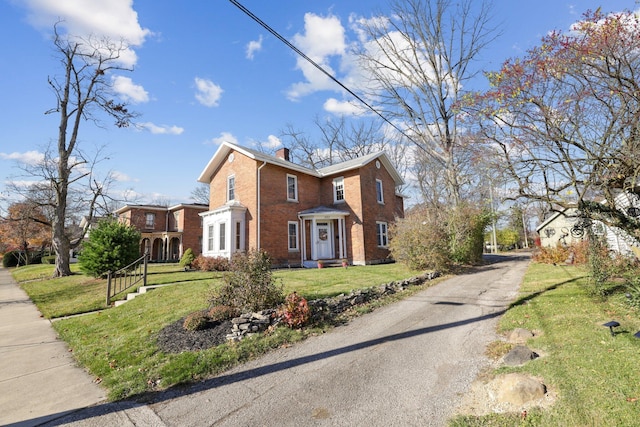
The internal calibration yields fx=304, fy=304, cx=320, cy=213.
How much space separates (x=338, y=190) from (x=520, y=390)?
17057 mm

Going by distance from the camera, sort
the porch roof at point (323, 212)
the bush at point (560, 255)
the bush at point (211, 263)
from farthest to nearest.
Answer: the porch roof at point (323, 212) → the bush at point (211, 263) → the bush at point (560, 255)

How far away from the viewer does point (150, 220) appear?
33844 millimetres

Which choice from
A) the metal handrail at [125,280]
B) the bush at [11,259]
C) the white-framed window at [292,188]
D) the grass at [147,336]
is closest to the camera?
the grass at [147,336]

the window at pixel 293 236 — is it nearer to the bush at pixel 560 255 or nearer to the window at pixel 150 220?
the bush at pixel 560 255

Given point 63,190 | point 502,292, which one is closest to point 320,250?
point 502,292

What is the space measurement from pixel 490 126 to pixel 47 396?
32.7ft

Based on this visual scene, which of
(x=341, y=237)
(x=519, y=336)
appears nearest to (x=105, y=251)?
(x=341, y=237)

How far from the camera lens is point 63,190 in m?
19.3

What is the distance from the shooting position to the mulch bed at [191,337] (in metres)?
5.61

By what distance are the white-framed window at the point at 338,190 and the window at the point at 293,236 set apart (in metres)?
3.28

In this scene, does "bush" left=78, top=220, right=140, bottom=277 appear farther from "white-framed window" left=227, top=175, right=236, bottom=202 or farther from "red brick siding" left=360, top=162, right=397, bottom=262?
"red brick siding" left=360, top=162, right=397, bottom=262

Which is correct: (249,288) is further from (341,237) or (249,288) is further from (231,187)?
(231,187)

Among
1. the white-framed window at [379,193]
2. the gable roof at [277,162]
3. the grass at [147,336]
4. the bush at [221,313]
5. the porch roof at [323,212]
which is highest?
the gable roof at [277,162]

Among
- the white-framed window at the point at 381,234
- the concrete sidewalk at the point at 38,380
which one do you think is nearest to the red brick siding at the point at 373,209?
the white-framed window at the point at 381,234
